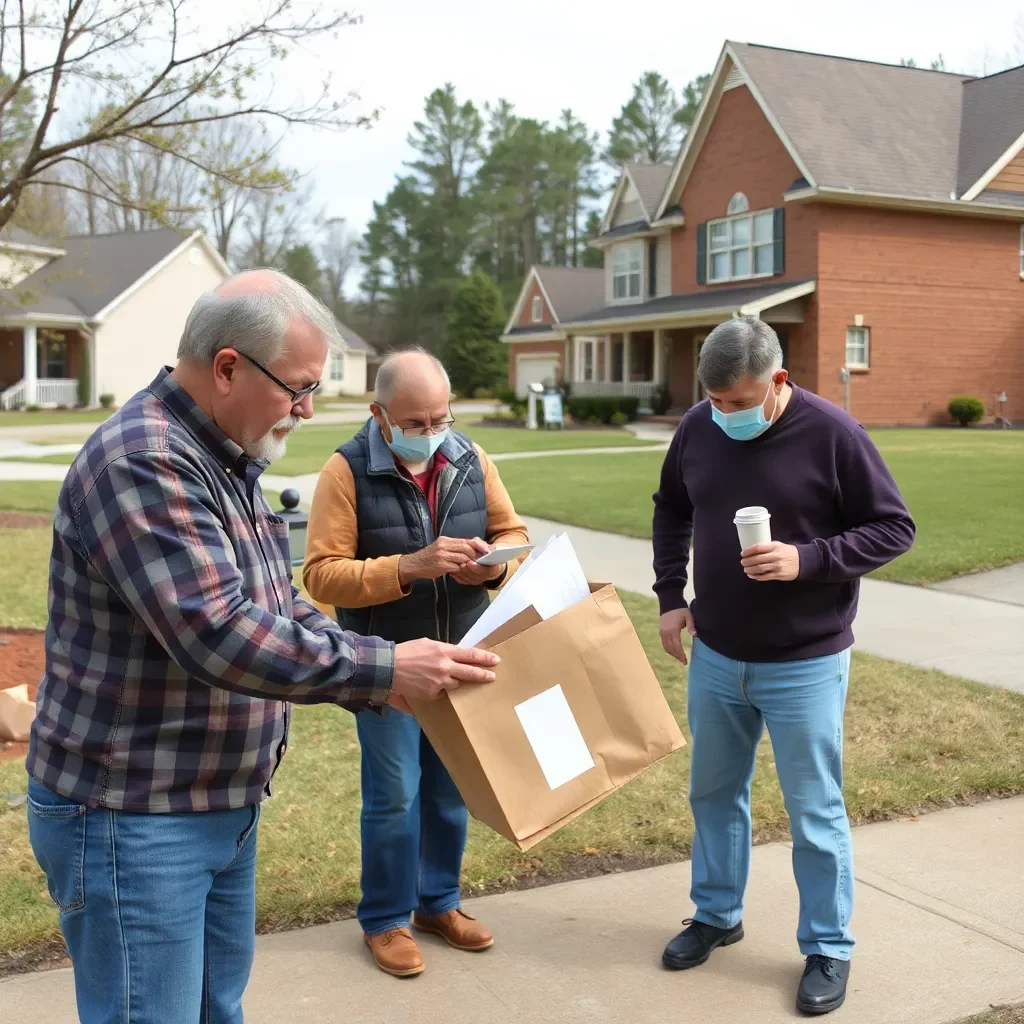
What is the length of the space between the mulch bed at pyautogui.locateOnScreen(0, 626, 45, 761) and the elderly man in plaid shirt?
4.08 metres

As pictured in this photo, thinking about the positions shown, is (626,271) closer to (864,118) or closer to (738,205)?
(738,205)

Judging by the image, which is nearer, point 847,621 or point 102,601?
point 102,601

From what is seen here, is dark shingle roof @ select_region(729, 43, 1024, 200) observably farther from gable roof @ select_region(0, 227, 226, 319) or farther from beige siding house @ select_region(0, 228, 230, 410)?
gable roof @ select_region(0, 227, 226, 319)

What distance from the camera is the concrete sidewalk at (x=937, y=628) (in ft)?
23.5

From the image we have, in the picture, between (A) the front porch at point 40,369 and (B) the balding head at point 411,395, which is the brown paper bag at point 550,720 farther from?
(A) the front porch at point 40,369

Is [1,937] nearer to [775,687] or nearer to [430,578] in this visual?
[430,578]

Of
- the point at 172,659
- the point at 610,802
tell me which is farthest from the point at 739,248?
the point at 172,659

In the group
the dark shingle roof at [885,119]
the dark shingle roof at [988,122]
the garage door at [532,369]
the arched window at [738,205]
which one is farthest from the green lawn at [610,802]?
the garage door at [532,369]

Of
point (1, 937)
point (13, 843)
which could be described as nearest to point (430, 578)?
point (1, 937)

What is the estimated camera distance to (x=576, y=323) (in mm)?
36594

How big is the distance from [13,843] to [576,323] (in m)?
33.1

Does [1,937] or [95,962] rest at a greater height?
[95,962]

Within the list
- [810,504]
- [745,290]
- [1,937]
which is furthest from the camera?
[745,290]

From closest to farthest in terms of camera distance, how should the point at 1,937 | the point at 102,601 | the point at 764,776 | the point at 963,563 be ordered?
the point at 102,601 < the point at 1,937 < the point at 764,776 < the point at 963,563
